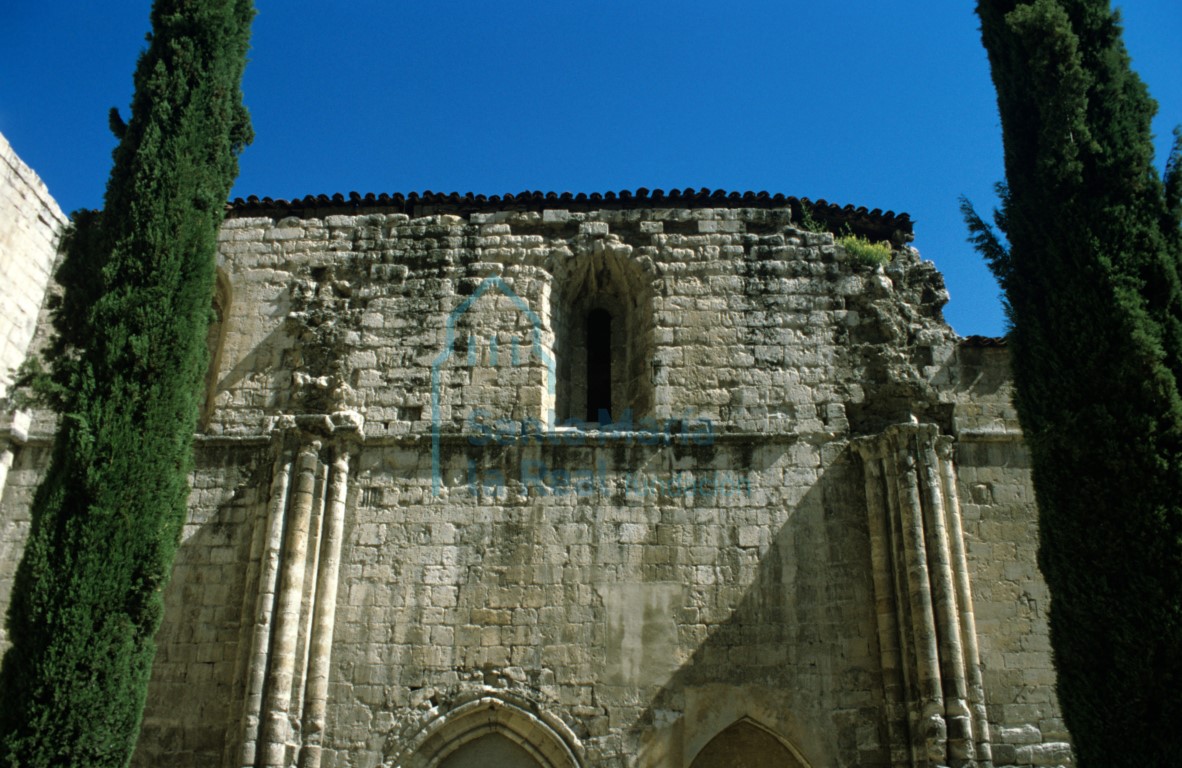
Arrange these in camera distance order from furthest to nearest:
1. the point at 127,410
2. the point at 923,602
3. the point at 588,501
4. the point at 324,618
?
the point at 588,501 < the point at 324,618 < the point at 923,602 < the point at 127,410

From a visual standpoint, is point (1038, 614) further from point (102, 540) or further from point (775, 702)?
point (102, 540)

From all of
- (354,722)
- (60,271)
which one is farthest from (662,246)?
(60,271)

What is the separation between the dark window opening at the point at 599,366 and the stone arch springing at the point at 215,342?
12.8 ft

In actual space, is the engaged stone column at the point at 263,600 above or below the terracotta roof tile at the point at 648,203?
below

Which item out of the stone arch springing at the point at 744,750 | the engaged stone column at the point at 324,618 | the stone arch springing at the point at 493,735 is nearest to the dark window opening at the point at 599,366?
the engaged stone column at the point at 324,618

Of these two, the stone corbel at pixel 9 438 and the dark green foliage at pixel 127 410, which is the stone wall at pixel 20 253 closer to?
the stone corbel at pixel 9 438

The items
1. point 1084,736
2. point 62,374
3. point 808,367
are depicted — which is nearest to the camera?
point 1084,736

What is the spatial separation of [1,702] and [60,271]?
520 centimetres

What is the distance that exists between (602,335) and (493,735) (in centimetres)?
435

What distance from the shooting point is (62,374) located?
8.12 metres

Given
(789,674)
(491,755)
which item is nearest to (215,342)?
(491,755)

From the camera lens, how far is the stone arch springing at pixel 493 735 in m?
8.62

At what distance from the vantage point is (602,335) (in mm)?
10961

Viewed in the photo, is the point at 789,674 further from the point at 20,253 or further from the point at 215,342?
the point at 20,253
